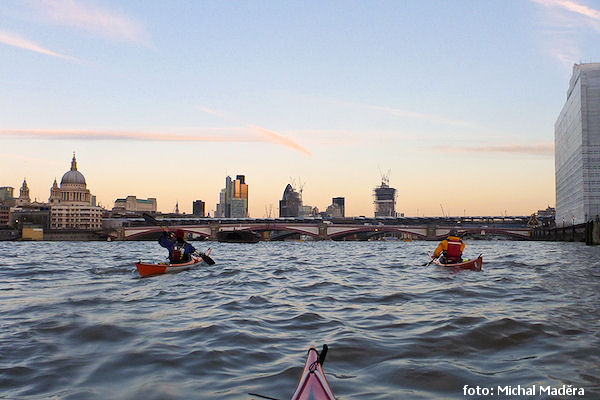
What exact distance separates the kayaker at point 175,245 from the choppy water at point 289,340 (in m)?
8.39

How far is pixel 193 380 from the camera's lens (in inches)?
295

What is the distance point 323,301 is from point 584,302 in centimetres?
780

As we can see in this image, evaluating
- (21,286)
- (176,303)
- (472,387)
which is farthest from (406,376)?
(21,286)

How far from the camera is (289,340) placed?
33.2ft

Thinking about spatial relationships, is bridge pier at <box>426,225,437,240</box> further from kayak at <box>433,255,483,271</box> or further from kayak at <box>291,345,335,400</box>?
kayak at <box>291,345,335,400</box>

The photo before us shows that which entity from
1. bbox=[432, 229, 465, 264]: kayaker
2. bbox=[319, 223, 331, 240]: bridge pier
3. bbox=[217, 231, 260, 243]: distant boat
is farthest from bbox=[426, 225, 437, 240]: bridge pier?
bbox=[432, 229, 465, 264]: kayaker

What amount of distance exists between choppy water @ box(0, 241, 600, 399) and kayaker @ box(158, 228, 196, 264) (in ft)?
27.5

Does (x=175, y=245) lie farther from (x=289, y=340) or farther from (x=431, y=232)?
(x=431, y=232)

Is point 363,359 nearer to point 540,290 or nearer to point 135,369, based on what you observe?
point 135,369

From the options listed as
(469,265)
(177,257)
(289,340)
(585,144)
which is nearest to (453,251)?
(469,265)

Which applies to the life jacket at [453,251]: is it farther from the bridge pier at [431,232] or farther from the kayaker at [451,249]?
the bridge pier at [431,232]

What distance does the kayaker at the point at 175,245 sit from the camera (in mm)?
26750

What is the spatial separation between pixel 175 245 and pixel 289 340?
823 inches

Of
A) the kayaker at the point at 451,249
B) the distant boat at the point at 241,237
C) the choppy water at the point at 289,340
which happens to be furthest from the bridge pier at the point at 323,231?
the choppy water at the point at 289,340
